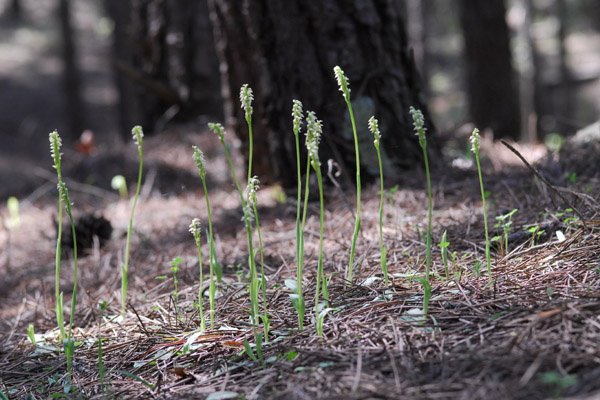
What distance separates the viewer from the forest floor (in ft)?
3.95

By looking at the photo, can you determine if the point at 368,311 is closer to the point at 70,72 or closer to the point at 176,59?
the point at 176,59

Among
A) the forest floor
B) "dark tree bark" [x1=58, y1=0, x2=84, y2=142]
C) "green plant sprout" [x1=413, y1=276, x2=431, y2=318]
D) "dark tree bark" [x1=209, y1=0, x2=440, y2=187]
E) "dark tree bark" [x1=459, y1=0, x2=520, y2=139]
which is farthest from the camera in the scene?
"dark tree bark" [x1=58, y1=0, x2=84, y2=142]

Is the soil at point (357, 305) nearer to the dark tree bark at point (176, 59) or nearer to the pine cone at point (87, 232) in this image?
the pine cone at point (87, 232)

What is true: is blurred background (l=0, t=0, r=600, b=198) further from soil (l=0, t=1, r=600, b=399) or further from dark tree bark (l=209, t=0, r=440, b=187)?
soil (l=0, t=1, r=600, b=399)

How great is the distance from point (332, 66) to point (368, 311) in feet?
6.20

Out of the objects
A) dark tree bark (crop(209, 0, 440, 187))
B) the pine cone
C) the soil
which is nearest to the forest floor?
the soil

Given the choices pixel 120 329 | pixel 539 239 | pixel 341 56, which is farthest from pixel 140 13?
pixel 539 239

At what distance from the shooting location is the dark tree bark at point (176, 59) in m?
5.92

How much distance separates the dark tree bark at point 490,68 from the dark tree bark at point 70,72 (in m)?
9.65

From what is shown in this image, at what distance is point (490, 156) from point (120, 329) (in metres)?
3.00

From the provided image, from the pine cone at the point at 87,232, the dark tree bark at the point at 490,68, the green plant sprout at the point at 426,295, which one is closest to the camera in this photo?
the green plant sprout at the point at 426,295

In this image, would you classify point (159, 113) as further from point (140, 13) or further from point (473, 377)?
point (473, 377)

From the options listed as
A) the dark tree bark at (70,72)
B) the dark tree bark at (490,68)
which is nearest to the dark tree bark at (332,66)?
the dark tree bark at (490,68)

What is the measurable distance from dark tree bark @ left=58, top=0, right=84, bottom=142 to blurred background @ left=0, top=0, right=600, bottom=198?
1.1 inches
